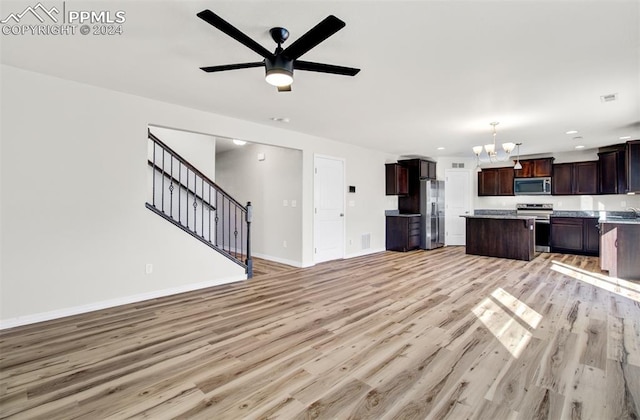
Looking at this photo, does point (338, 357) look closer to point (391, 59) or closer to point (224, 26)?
point (224, 26)

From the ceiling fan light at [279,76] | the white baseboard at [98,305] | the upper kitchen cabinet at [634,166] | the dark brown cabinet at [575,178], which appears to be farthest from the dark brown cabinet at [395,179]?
the ceiling fan light at [279,76]

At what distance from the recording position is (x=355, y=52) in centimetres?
259

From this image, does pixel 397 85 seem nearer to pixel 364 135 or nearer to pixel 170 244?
pixel 364 135

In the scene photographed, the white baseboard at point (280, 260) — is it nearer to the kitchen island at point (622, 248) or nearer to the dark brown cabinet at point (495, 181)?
the kitchen island at point (622, 248)

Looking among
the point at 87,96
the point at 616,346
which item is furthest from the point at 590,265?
the point at 87,96

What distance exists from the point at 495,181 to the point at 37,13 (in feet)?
29.7

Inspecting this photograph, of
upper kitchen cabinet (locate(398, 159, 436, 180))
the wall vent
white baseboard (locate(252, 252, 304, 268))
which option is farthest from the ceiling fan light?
upper kitchen cabinet (locate(398, 159, 436, 180))

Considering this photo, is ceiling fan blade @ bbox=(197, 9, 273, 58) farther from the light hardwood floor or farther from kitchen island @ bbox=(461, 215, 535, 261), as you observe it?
kitchen island @ bbox=(461, 215, 535, 261)

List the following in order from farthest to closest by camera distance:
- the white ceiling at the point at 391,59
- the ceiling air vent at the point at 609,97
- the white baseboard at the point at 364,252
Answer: the white baseboard at the point at 364,252
the ceiling air vent at the point at 609,97
the white ceiling at the point at 391,59

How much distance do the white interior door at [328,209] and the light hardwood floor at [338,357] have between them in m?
1.93

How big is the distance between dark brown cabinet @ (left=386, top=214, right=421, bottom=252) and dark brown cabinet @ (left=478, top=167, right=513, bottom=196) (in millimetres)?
2214

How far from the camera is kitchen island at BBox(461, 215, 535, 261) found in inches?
240

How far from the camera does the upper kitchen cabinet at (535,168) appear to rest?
7.38m

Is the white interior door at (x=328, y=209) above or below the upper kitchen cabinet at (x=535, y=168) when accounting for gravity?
below
